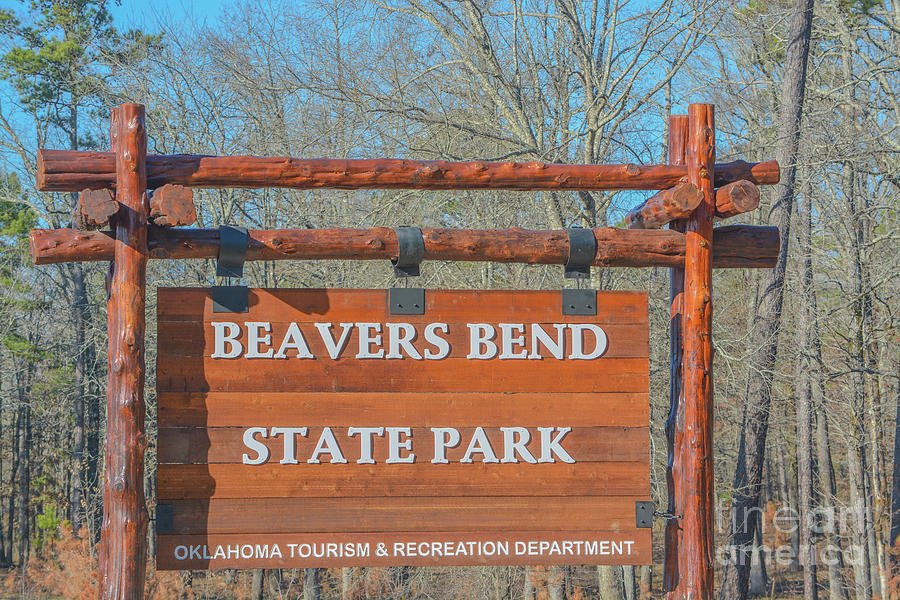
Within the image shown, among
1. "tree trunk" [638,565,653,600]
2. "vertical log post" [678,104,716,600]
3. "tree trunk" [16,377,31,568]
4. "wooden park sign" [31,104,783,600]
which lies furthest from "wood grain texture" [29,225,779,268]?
"tree trunk" [16,377,31,568]

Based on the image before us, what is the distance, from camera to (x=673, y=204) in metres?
4.44

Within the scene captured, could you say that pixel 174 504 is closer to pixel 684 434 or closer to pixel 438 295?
pixel 438 295

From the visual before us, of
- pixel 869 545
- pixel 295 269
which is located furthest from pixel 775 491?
pixel 295 269

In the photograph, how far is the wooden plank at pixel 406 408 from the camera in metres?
4.29

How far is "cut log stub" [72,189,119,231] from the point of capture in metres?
3.98

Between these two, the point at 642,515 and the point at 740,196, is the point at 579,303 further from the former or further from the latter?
the point at 642,515

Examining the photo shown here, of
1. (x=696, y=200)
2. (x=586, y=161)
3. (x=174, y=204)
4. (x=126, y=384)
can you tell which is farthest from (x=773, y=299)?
(x=126, y=384)

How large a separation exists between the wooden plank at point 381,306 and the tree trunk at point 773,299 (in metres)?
7.45

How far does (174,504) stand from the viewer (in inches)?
166

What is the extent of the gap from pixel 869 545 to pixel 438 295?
13873mm

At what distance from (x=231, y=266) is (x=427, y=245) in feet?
3.07

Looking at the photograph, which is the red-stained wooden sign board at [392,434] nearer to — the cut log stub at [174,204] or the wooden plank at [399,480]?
the wooden plank at [399,480]

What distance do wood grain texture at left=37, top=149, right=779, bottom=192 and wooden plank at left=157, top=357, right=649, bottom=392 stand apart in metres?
0.86

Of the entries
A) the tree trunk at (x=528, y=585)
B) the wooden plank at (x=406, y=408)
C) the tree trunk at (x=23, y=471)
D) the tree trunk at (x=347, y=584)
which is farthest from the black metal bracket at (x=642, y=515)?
the tree trunk at (x=23, y=471)
